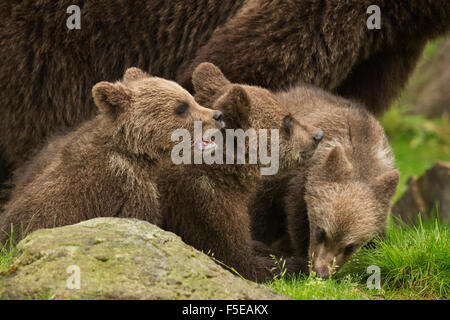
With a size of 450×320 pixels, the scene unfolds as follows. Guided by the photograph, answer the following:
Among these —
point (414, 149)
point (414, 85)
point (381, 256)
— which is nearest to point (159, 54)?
point (381, 256)

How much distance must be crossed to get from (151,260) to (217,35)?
3267 mm

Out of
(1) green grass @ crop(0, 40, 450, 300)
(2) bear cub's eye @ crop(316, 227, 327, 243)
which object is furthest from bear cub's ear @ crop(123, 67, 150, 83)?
(2) bear cub's eye @ crop(316, 227, 327, 243)

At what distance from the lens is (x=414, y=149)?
1492 centimetres

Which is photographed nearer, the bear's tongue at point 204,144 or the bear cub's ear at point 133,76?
the bear's tongue at point 204,144

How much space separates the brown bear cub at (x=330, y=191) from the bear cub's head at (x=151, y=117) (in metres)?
1.09

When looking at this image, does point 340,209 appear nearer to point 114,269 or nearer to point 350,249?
point 350,249

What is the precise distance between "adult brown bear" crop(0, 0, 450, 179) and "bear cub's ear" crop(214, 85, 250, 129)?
133 cm

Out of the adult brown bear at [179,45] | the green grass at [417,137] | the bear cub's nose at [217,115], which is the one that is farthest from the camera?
the green grass at [417,137]

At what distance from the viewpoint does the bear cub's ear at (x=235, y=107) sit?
Result: 5.84 meters

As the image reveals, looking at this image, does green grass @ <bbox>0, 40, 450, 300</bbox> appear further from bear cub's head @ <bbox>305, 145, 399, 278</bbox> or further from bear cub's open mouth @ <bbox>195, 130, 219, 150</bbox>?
bear cub's open mouth @ <bbox>195, 130, 219, 150</bbox>

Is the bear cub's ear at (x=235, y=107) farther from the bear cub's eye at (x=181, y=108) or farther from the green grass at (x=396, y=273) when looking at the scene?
the green grass at (x=396, y=273)

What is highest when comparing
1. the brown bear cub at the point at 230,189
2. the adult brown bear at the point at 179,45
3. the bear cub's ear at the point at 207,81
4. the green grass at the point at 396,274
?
the adult brown bear at the point at 179,45

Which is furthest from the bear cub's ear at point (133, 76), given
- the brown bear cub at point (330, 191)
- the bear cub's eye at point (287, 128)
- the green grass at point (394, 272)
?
the green grass at point (394, 272)

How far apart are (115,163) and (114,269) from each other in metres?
1.20
